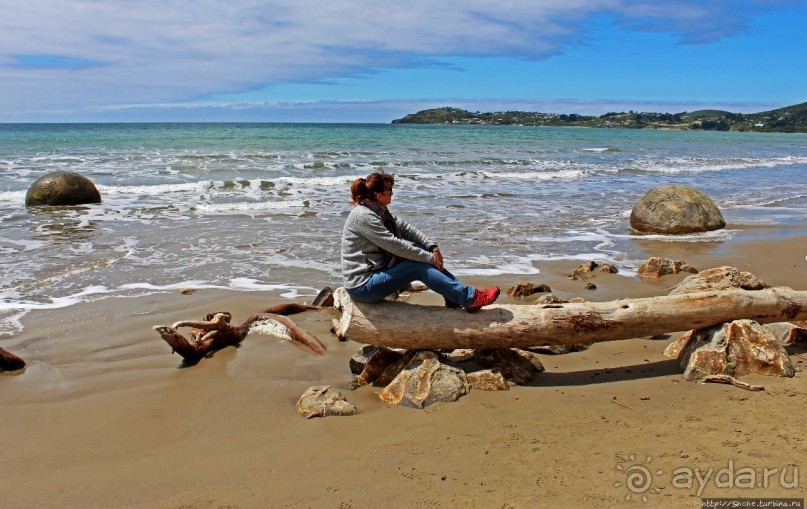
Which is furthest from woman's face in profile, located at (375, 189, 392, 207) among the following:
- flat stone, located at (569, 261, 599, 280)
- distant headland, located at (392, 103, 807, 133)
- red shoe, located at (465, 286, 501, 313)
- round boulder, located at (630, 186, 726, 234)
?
distant headland, located at (392, 103, 807, 133)

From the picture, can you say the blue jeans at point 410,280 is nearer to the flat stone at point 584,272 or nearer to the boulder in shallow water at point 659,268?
the flat stone at point 584,272

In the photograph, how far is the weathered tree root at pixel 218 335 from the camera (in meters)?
5.82

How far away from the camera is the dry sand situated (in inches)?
147

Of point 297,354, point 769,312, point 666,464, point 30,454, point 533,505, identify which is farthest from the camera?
point 297,354

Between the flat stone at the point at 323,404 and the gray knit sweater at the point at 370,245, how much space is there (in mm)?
965

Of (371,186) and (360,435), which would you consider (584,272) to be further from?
(360,435)

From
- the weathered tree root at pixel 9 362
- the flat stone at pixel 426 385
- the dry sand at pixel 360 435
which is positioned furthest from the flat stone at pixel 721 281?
the weathered tree root at pixel 9 362

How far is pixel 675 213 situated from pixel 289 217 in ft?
27.6

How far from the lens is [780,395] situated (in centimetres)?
490

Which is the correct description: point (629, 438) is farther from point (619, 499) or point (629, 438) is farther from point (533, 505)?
point (533, 505)

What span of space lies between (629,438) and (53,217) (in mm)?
14160

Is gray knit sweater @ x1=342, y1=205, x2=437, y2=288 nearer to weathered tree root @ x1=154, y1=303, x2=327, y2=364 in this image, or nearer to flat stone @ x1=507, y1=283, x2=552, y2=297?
weathered tree root @ x1=154, y1=303, x2=327, y2=364

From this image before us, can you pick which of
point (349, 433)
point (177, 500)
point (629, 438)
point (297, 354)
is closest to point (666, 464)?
point (629, 438)

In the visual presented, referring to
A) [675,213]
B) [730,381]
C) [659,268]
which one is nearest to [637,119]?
[675,213]
